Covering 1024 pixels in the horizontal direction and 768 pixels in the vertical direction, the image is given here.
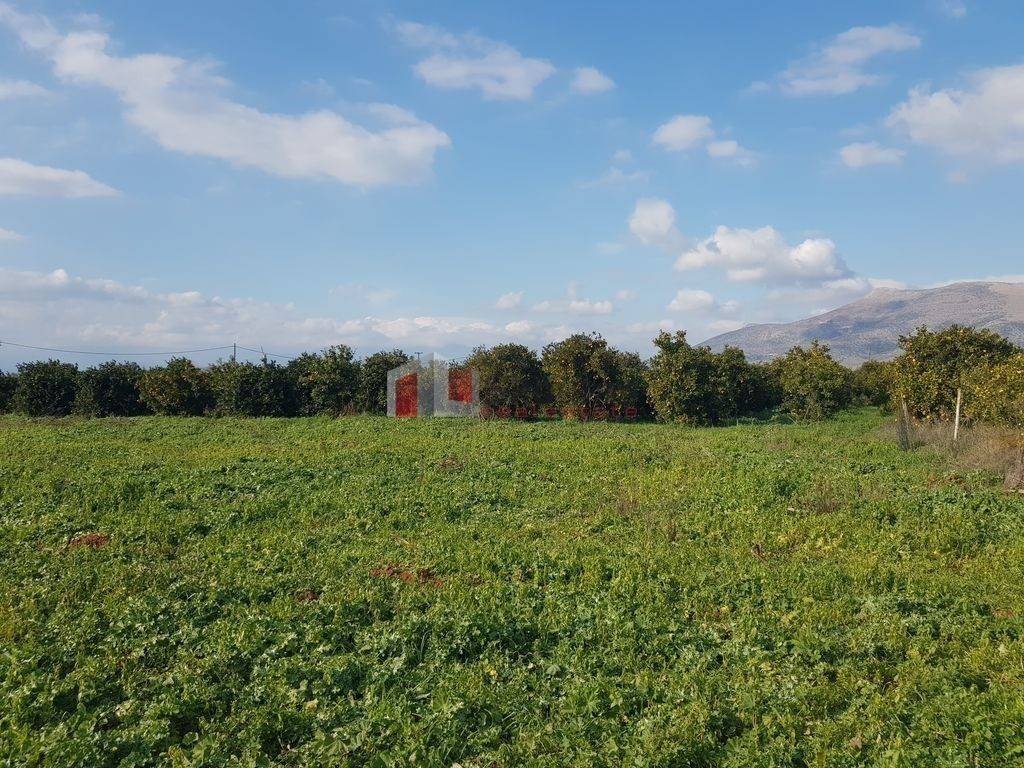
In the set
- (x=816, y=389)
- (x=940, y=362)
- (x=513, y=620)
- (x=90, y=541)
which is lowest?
(x=513, y=620)

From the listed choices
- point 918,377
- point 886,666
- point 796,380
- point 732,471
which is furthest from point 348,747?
point 796,380

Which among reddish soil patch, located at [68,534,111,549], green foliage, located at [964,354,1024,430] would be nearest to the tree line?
green foliage, located at [964,354,1024,430]

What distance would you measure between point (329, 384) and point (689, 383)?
15485 millimetres

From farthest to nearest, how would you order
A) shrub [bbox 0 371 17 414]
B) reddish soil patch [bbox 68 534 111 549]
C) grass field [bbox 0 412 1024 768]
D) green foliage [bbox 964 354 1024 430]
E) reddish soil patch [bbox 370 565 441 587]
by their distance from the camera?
shrub [bbox 0 371 17 414]
green foliage [bbox 964 354 1024 430]
reddish soil patch [bbox 68 534 111 549]
reddish soil patch [bbox 370 565 441 587]
grass field [bbox 0 412 1024 768]

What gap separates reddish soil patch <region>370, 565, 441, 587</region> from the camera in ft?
22.3

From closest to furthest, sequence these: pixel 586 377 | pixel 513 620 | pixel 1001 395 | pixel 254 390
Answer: pixel 513 620 → pixel 1001 395 → pixel 586 377 → pixel 254 390

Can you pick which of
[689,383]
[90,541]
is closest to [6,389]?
[90,541]

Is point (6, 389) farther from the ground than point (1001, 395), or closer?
farther from the ground

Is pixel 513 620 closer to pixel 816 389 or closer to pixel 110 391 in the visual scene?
pixel 816 389

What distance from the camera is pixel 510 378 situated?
2731 centimetres

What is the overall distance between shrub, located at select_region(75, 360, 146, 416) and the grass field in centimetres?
2109

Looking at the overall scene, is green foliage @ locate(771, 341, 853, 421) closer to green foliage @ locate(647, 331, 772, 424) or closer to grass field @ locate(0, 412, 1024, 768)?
green foliage @ locate(647, 331, 772, 424)

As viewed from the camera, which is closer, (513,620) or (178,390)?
(513,620)

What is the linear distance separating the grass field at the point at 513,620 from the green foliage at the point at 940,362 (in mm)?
7343
